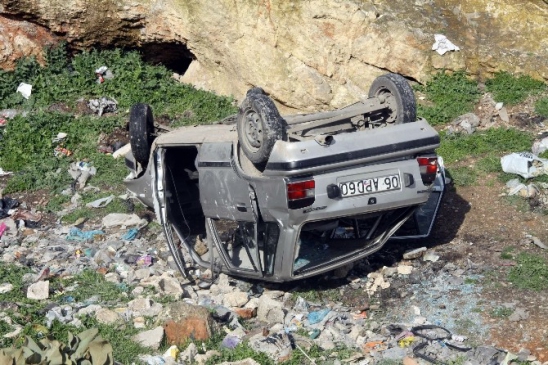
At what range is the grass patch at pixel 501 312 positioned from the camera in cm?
694

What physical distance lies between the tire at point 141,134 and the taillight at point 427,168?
3007 millimetres

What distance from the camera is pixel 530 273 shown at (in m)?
7.60

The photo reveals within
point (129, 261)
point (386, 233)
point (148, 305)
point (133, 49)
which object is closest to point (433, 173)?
point (386, 233)

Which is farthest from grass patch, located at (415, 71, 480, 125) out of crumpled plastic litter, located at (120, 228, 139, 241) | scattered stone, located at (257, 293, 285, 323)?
scattered stone, located at (257, 293, 285, 323)

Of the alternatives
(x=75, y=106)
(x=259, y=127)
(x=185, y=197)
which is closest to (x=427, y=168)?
(x=259, y=127)

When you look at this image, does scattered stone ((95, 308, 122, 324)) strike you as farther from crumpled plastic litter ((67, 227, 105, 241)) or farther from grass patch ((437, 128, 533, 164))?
grass patch ((437, 128, 533, 164))

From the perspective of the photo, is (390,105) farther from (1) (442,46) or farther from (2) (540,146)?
(1) (442,46)

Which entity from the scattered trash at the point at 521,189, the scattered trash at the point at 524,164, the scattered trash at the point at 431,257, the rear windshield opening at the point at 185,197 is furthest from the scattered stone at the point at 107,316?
the scattered trash at the point at 524,164

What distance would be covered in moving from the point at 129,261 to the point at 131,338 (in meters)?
1.82

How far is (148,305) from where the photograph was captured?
7527 mm

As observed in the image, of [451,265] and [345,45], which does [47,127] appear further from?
[451,265]

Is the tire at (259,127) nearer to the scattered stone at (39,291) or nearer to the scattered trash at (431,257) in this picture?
the scattered trash at (431,257)

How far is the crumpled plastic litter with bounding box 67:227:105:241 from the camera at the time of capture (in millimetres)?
9609

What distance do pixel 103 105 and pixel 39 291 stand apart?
5.54 m
